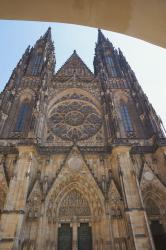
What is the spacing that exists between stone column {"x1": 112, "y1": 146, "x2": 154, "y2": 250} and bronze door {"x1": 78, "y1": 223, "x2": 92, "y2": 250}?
98.5 inches

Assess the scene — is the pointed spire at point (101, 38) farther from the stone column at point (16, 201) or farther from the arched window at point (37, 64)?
the stone column at point (16, 201)

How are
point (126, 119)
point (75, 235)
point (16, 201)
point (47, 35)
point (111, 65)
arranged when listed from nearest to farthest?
point (16, 201) < point (75, 235) < point (126, 119) < point (111, 65) < point (47, 35)

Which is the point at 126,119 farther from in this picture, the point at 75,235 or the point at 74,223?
the point at 75,235

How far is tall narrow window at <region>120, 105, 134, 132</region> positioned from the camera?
15627mm

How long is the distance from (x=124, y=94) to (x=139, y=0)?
17.2 m

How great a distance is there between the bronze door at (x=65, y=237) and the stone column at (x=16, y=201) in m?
2.33

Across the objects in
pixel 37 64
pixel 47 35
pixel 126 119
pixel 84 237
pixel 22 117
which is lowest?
pixel 84 237

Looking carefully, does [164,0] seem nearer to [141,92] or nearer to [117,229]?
[117,229]

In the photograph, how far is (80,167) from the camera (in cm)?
1235

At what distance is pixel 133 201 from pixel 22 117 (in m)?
10.6

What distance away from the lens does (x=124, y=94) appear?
18.2 metres

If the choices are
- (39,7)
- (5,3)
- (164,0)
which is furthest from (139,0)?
(5,3)

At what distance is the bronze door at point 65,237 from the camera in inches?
400

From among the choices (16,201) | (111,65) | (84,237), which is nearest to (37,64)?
(111,65)
